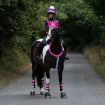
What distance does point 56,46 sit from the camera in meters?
16.8

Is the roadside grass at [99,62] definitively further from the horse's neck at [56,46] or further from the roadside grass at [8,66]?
the horse's neck at [56,46]

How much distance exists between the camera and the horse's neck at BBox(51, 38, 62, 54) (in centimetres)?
1676

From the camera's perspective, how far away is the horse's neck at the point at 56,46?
55.0 ft

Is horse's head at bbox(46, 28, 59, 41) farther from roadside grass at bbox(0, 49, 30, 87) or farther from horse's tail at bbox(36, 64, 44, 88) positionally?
roadside grass at bbox(0, 49, 30, 87)

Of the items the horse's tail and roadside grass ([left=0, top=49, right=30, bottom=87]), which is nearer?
the horse's tail

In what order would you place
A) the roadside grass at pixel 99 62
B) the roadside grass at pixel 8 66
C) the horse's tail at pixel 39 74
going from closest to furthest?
the horse's tail at pixel 39 74
the roadside grass at pixel 8 66
the roadside grass at pixel 99 62

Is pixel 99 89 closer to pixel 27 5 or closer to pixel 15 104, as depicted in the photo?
pixel 15 104

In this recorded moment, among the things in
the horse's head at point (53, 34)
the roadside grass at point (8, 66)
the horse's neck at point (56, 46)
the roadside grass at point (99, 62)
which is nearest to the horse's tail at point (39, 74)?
the horse's neck at point (56, 46)

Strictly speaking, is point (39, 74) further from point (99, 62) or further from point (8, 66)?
point (99, 62)

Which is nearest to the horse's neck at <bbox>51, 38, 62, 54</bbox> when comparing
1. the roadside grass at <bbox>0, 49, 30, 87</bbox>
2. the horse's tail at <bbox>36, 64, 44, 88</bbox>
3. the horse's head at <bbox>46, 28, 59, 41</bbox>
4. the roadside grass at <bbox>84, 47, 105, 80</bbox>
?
the horse's head at <bbox>46, 28, 59, 41</bbox>

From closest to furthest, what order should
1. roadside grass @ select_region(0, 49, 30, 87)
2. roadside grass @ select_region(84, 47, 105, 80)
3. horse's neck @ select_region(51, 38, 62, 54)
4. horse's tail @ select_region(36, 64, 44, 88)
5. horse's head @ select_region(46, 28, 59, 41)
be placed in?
horse's head @ select_region(46, 28, 59, 41) → horse's neck @ select_region(51, 38, 62, 54) → horse's tail @ select_region(36, 64, 44, 88) → roadside grass @ select_region(0, 49, 30, 87) → roadside grass @ select_region(84, 47, 105, 80)

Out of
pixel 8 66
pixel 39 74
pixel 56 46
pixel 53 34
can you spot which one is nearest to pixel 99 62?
pixel 8 66

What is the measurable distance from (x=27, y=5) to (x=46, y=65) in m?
10.6

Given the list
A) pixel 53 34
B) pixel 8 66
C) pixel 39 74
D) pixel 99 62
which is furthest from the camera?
pixel 99 62
